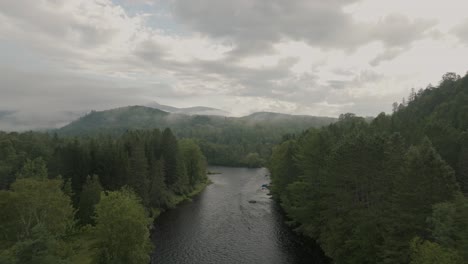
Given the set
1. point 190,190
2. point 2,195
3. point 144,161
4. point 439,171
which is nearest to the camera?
point 439,171

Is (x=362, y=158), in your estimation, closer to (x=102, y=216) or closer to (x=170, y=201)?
(x=102, y=216)

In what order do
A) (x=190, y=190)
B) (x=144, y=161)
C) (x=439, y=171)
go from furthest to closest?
(x=190, y=190) → (x=144, y=161) → (x=439, y=171)

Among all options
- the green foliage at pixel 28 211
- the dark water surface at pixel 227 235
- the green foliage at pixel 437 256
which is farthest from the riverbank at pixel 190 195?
the green foliage at pixel 437 256

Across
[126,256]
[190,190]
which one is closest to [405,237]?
[126,256]

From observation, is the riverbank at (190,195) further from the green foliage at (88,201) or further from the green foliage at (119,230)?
the green foliage at (119,230)

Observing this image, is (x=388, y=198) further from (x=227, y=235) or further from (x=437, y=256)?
(x=227, y=235)

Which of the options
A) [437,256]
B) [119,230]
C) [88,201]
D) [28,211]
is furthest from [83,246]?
[437,256]

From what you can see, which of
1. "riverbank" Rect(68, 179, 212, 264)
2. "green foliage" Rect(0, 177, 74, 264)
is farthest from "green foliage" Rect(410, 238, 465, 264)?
"riverbank" Rect(68, 179, 212, 264)
